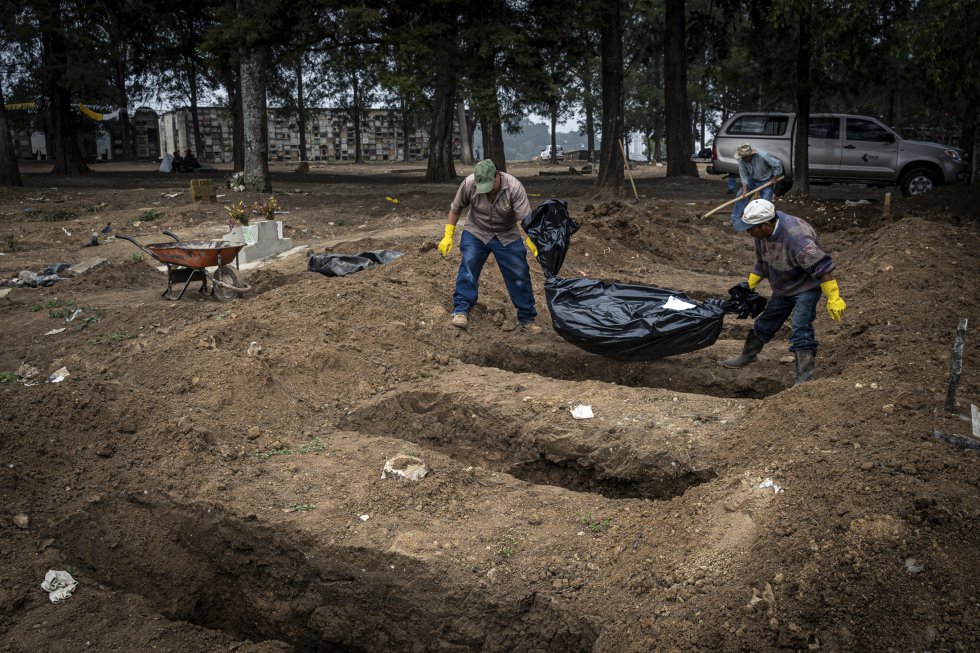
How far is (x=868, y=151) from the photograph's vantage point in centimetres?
1669

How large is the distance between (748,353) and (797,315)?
33.3 inches

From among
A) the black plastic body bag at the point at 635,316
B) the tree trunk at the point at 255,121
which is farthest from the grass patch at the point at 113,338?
the tree trunk at the point at 255,121

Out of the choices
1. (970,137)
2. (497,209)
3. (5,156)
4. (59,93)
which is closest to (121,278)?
(497,209)

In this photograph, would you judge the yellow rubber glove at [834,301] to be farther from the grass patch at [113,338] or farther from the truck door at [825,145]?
the truck door at [825,145]

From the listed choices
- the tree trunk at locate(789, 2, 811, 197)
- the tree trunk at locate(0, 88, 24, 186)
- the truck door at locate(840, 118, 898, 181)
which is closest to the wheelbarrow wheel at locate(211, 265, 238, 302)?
the tree trunk at locate(789, 2, 811, 197)

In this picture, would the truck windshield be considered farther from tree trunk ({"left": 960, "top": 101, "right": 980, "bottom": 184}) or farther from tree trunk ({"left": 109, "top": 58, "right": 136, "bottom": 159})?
tree trunk ({"left": 109, "top": 58, "right": 136, "bottom": 159})

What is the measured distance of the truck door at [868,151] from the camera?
1648cm

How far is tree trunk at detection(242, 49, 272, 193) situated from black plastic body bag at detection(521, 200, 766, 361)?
12.4 m

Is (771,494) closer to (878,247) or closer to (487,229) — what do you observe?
(487,229)

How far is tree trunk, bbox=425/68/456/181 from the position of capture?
20377 millimetres

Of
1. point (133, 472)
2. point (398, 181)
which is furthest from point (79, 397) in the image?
point (398, 181)

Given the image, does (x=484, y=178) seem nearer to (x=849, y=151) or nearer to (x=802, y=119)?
(x=802, y=119)

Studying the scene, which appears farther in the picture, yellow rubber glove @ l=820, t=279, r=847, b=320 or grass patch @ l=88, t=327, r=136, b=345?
grass patch @ l=88, t=327, r=136, b=345

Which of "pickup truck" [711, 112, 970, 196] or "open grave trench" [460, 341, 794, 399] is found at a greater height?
"pickup truck" [711, 112, 970, 196]
